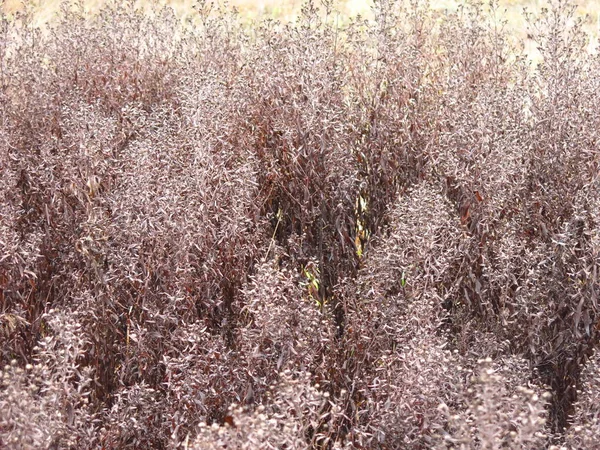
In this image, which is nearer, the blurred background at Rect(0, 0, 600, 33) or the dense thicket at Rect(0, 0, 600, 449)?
the dense thicket at Rect(0, 0, 600, 449)

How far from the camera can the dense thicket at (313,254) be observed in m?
2.75

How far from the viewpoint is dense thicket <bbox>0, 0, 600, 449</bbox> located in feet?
9.03

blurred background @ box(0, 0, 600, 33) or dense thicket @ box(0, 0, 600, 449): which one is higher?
blurred background @ box(0, 0, 600, 33)

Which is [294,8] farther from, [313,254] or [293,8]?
[313,254]

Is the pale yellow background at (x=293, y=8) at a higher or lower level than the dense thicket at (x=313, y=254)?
higher

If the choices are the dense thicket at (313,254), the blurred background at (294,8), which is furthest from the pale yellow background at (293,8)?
the dense thicket at (313,254)

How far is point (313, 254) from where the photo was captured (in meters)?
3.64

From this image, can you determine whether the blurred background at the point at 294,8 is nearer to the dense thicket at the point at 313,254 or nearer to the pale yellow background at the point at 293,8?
the pale yellow background at the point at 293,8

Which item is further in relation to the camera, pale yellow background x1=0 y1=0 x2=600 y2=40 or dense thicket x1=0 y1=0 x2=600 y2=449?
pale yellow background x1=0 y1=0 x2=600 y2=40

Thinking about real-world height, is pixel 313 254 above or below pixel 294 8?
below

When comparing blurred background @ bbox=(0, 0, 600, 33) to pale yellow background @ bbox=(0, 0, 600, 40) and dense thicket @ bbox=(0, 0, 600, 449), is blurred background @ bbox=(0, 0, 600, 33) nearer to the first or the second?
pale yellow background @ bbox=(0, 0, 600, 40)

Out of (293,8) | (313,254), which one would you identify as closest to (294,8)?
(293,8)

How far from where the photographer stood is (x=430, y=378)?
2590 millimetres

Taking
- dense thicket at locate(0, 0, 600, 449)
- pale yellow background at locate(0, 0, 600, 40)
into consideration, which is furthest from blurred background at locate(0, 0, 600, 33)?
dense thicket at locate(0, 0, 600, 449)
